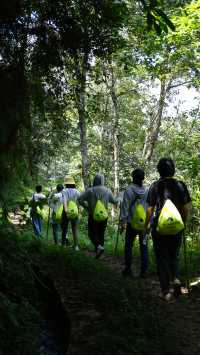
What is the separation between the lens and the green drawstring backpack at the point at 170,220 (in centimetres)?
595

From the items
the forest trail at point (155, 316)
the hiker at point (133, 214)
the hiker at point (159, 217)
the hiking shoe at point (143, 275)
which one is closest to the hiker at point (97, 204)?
the hiker at point (133, 214)

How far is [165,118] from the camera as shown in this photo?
95.1 feet

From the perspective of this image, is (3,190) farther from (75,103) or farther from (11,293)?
(75,103)

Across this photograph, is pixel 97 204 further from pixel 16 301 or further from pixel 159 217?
pixel 16 301

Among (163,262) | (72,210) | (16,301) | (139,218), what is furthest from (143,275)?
(16,301)

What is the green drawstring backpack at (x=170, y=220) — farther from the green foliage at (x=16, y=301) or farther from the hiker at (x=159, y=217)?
the green foliage at (x=16, y=301)

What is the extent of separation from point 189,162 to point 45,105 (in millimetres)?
6437

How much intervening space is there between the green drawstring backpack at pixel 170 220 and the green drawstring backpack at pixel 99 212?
3.24 meters

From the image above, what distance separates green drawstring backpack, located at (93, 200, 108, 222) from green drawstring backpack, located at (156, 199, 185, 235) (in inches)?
128

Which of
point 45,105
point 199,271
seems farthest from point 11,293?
point 199,271

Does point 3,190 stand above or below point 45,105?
below

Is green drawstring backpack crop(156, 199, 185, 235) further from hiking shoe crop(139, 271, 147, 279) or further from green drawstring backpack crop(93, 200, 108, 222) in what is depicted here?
green drawstring backpack crop(93, 200, 108, 222)

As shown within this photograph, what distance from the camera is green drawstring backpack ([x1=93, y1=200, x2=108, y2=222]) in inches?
362

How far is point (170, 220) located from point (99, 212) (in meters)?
3.39
